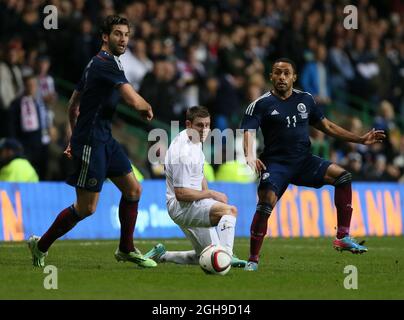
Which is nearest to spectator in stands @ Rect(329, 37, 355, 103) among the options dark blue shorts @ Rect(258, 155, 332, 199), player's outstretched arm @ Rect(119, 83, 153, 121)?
dark blue shorts @ Rect(258, 155, 332, 199)

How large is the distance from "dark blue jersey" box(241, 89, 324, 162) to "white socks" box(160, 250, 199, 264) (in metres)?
1.42

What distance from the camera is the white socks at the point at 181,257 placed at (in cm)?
1249

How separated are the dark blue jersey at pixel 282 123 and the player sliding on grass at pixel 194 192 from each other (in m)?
0.75

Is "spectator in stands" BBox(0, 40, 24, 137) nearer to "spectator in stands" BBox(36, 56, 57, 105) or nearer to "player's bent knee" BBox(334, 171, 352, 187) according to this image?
"spectator in stands" BBox(36, 56, 57, 105)

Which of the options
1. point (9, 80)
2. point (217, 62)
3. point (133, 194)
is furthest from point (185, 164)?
point (217, 62)

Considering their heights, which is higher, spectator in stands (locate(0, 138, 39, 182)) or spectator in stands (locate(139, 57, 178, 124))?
spectator in stands (locate(139, 57, 178, 124))

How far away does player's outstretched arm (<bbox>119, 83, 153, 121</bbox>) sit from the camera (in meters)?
10.5

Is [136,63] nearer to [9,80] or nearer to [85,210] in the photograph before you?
[9,80]

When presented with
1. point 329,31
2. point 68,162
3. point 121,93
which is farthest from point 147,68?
point 121,93

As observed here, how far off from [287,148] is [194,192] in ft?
4.77

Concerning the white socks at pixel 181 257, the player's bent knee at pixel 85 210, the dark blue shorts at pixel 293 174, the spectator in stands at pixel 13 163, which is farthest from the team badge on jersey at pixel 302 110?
the spectator in stands at pixel 13 163

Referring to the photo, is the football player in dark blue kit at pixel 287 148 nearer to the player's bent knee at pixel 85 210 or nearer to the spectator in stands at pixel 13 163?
the player's bent knee at pixel 85 210

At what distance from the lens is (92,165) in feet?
37.6
